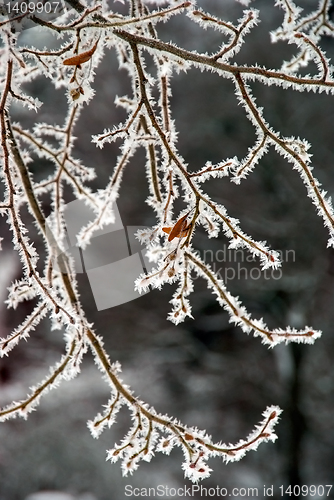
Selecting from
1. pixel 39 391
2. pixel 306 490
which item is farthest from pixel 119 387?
pixel 306 490

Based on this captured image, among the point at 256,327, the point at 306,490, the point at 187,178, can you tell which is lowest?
the point at 256,327

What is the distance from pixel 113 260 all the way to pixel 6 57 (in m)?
3.36

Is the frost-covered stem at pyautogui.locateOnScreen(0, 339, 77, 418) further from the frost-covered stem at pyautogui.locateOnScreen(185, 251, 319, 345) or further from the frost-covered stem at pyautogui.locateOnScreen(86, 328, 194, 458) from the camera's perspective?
the frost-covered stem at pyautogui.locateOnScreen(185, 251, 319, 345)

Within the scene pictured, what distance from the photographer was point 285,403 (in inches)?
155

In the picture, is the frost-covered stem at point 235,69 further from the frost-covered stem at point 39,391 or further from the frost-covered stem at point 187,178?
the frost-covered stem at point 39,391

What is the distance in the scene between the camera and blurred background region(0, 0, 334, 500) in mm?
3691

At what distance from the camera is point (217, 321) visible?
13.2ft

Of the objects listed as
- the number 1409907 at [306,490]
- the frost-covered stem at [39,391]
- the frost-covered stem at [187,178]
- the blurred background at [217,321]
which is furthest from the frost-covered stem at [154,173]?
the number 1409907 at [306,490]

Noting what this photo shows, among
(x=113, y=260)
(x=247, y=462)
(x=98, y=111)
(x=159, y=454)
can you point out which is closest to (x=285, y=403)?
(x=247, y=462)

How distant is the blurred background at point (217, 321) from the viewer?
3.69 m

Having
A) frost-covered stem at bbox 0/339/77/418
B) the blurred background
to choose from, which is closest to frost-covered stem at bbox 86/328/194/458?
frost-covered stem at bbox 0/339/77/418

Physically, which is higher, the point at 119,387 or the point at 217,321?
the point at 217,321

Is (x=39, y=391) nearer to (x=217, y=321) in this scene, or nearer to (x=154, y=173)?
(x=154, y=173)

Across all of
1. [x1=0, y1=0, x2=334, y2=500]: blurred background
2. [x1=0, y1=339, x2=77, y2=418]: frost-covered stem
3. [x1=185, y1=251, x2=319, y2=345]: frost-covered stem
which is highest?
[x1=0, y1=0, x2=334, y2=500]: blurred background
